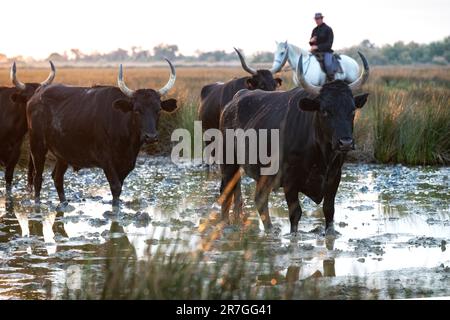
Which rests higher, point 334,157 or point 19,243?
point 334,157

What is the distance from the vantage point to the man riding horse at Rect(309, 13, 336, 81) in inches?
796

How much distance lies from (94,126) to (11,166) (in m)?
2.11

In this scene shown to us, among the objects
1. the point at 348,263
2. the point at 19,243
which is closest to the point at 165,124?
the point at 19,243

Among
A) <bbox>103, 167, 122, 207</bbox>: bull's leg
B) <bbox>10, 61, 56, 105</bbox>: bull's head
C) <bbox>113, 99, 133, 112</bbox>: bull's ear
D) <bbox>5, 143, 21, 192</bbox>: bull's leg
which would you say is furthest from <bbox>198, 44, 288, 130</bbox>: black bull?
<bbox>103, 167, 122, 207</bbox>: bull's leg

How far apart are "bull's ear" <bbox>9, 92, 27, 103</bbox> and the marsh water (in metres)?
1.27

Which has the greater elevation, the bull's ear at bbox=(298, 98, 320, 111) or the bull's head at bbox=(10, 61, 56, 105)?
the bull's ear at bbox=(298, 98, 320, 111)

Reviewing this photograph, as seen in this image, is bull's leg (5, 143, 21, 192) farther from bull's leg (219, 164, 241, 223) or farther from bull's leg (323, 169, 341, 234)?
bull's leg (323, 169, 341, 234)

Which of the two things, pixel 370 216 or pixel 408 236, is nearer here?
pixel 408 236

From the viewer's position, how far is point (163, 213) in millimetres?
11375

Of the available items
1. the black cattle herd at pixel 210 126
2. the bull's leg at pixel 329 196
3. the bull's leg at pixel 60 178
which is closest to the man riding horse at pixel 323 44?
the black cattle herd at pixel 210 126
